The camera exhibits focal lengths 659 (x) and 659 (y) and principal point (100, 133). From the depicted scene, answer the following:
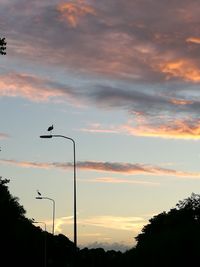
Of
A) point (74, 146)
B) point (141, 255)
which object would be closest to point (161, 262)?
point (141, 255)

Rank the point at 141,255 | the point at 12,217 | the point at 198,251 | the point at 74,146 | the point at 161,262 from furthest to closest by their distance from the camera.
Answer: the point at 141,255, the point at 12,217, the point at 161,262, the point at 198,251, the point at 74,146

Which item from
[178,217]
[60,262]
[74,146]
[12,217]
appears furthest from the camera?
[60,262]

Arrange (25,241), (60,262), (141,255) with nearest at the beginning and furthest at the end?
(141,255), (25,241), (60,262)

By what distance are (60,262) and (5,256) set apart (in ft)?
350

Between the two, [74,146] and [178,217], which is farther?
[178,217]

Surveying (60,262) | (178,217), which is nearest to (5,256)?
(178,217)

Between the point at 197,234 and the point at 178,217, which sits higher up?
the point at 178,217

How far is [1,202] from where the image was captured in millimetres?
77375

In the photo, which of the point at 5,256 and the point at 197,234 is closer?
the point at 197,234

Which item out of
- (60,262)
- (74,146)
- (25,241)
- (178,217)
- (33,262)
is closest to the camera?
(74,146)

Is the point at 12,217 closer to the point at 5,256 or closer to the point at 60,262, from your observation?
the point at 5,256

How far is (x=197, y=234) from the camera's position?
247 ft

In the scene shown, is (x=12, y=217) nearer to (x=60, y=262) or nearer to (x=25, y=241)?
(x=25, y=241)

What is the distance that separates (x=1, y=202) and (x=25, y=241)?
3085 centimetres
